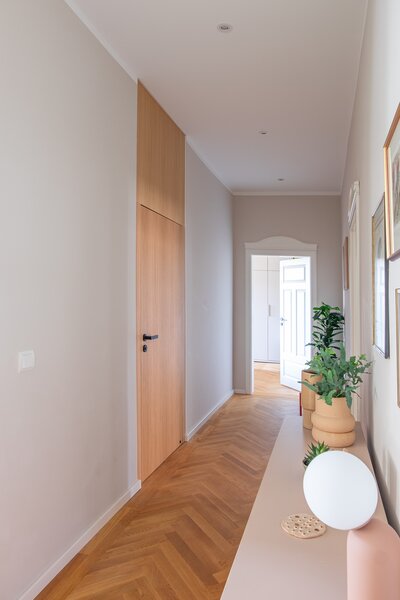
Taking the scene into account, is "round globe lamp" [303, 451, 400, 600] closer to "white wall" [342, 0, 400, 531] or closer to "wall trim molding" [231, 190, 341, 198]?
"white wall" [342, 0, 400, 531]

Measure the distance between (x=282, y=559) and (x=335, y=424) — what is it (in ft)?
2.75

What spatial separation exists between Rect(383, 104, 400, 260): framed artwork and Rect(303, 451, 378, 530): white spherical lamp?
605 mm

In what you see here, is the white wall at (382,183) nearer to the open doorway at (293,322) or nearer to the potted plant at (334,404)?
the potted plant at (334,404)

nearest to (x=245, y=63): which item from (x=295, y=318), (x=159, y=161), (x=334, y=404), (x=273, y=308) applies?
(x=159, y=161)

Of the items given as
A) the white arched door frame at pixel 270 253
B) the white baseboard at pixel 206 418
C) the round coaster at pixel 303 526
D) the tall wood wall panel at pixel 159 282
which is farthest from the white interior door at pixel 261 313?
the round coaster at pixel 303 526

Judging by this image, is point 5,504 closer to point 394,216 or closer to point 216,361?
point 394,216

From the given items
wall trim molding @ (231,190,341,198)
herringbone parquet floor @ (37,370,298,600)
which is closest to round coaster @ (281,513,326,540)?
herringbone parquet floor @ (37,370,298,600)

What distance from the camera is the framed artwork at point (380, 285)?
154 cm

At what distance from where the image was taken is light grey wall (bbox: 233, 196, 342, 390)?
648 cm

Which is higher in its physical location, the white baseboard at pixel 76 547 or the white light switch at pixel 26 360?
the white light switch at pixel 26 360

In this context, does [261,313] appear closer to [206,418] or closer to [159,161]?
[206,418]

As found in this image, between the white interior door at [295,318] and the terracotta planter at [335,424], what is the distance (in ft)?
15.5

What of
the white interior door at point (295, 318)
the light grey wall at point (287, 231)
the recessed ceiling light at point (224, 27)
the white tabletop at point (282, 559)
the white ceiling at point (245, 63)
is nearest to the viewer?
the white tabletop at point (282, 559)

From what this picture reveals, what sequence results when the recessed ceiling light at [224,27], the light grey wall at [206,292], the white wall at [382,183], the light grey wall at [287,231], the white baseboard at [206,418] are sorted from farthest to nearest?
the light grey wall at [287,231]
the light grey wall at [206,292]
the white baseboard at [206,418]
the recessed ceiling light at [224,27]
the white wall at [382,183]
